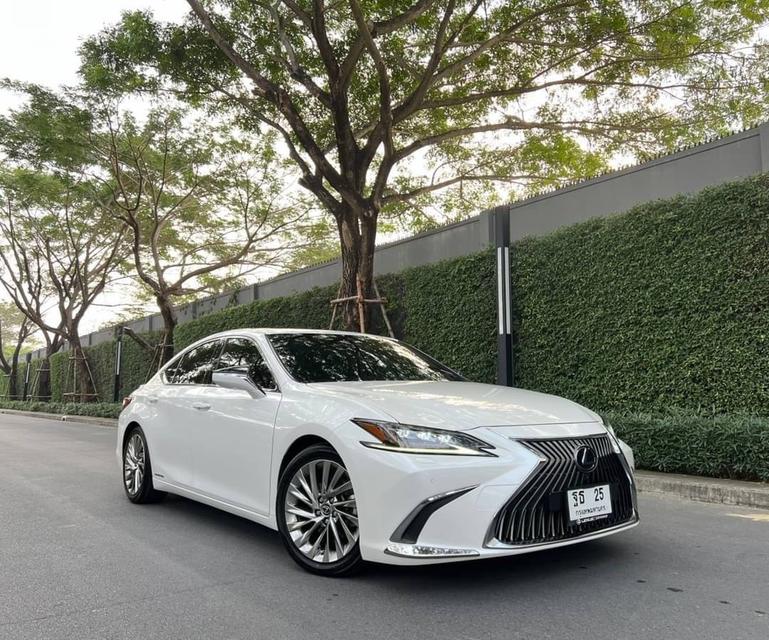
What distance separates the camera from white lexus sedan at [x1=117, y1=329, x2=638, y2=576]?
3135 millimetres

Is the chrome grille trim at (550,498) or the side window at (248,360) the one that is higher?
the side window at (248,360)

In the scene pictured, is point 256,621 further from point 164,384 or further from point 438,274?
point 438,274

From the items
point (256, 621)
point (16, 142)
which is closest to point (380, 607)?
point (256, 621)

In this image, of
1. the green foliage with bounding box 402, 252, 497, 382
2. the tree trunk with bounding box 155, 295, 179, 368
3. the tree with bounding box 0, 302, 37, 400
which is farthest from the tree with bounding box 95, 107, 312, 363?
the tree with bounding box 0, 302, 37, 400

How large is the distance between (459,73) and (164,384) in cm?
935

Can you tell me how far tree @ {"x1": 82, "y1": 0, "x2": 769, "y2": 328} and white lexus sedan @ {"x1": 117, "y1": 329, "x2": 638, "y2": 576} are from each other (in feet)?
22.0

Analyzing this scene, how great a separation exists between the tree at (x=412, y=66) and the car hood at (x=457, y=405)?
7.04 meters

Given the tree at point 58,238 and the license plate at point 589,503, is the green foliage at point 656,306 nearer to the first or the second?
the license plate at point 589,503

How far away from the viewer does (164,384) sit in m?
5.73

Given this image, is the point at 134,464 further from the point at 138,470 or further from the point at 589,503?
the point at 589,503

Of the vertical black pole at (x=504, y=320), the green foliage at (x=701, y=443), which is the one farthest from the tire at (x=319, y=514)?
the vertical black pole at (x=504, y=320)

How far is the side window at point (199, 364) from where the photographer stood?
520 cm

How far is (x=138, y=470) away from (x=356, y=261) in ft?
22.1

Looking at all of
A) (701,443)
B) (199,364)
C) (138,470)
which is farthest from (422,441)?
(701,443)
